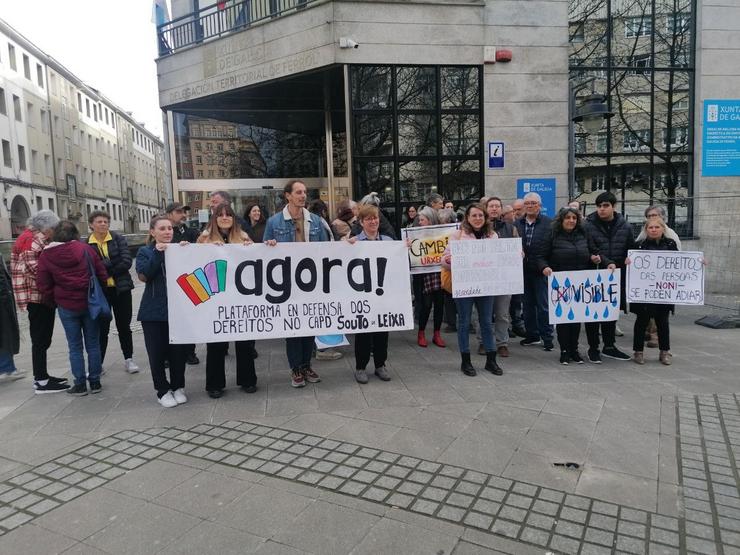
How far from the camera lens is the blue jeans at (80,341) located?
5.24 meters

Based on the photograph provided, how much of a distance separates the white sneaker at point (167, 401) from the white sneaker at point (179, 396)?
4 centimetres

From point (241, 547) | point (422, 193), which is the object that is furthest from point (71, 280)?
point (422, 193)

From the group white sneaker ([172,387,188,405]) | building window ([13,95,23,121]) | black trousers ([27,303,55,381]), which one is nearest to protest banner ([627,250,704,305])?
white sneaker ([172,387,188,405])

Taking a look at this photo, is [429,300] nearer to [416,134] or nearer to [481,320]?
[481,320]

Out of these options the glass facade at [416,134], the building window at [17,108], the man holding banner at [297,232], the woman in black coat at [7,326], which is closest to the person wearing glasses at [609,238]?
the man holding banner at [297,232]

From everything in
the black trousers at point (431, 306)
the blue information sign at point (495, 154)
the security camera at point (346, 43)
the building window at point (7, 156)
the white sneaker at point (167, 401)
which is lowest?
the white sneaker at point (167, 401)

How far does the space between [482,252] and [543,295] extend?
1.44m

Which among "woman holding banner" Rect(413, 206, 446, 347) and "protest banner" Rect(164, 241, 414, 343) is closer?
"protest banner" Rect(164, 241, 414, 343)

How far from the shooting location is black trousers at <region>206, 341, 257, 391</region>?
203 inches

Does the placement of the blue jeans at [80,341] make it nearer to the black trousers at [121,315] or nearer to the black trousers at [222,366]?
the black trousers at [121,315]

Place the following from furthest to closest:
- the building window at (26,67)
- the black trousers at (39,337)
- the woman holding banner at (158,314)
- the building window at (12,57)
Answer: the building window at (26,67) < the building window at (12,57) < the black trousers at (39,337) < the woman holding banner at (158,314)

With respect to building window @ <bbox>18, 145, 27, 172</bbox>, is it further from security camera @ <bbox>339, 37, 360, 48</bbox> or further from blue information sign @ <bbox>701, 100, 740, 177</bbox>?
blue information sign @ <bbox>701, 100, 740, 177</bbox>

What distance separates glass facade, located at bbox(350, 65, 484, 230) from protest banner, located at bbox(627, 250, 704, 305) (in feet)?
18.8

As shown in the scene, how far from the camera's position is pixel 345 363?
20.8 ft
